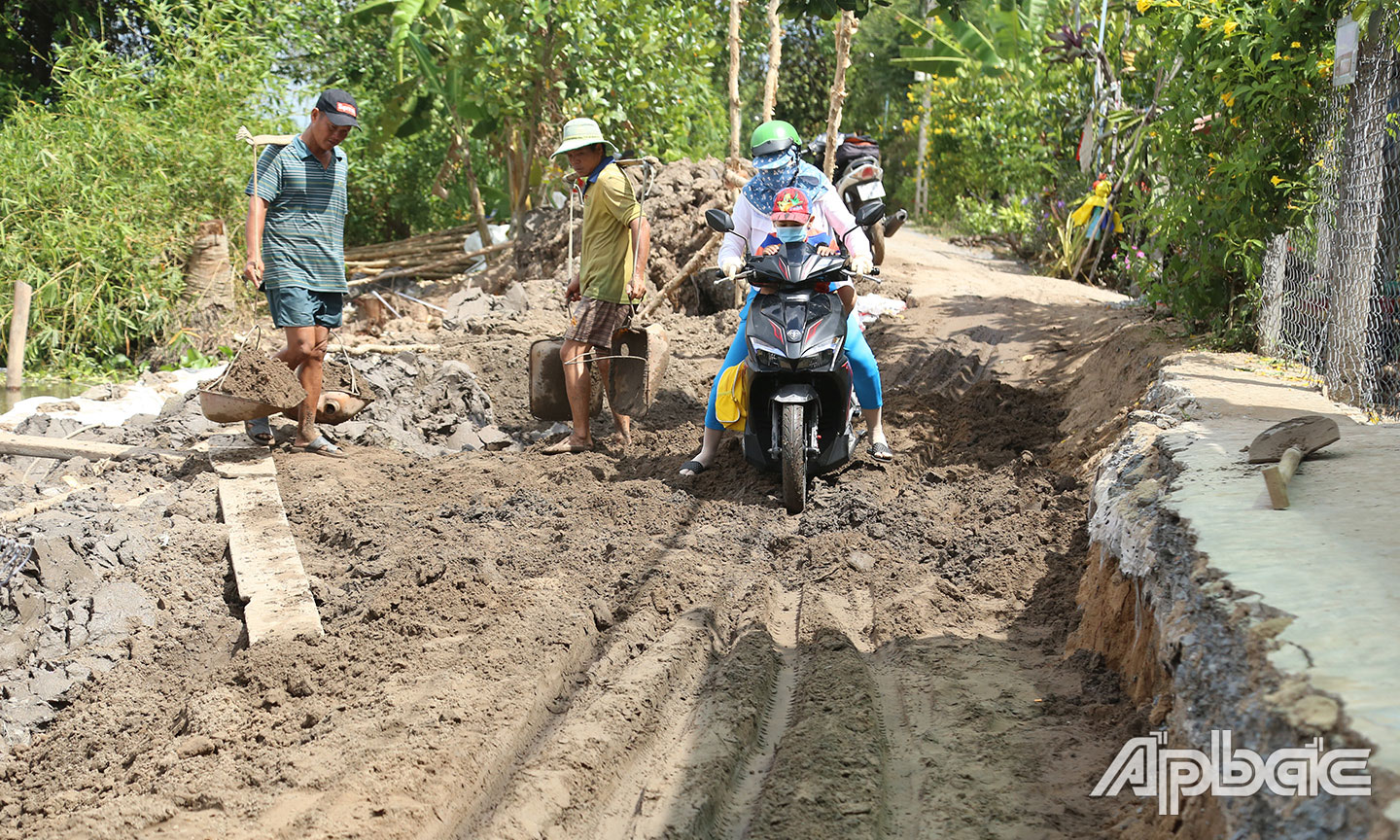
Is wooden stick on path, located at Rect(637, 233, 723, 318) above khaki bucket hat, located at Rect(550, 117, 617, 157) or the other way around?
the other way around

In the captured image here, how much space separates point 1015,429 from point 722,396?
225 cm

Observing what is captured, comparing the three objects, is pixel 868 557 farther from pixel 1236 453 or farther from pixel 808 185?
pixel 808 185

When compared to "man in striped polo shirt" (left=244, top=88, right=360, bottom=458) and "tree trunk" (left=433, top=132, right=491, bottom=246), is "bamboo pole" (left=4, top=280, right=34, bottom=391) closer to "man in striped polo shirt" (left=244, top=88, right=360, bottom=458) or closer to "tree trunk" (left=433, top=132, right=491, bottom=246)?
"man in striped polo shirt" (left=244, top=88, right=360, bottom=458)

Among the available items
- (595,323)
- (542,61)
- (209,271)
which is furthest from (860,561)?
(542,61)

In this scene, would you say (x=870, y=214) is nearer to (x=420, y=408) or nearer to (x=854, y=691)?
(x=854, y=691)

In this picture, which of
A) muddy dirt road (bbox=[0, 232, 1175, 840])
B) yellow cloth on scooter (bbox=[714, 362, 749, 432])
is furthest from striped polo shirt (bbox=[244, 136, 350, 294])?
yellow cloth on scooter (bbox=[714, 362, 749, 432])

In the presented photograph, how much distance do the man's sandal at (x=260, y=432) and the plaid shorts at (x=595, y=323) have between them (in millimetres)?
2059

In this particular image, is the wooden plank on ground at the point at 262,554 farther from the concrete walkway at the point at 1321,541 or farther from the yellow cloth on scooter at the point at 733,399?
the concrete walkway at the point at 1321,541

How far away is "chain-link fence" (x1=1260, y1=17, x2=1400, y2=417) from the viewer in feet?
18.3

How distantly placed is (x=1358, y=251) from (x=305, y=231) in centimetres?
603

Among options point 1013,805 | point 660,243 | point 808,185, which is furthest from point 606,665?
point 660,243

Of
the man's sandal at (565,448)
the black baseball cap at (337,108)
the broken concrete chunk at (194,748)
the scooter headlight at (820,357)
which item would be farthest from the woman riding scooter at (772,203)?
the broken concrete chunk at (194,748)

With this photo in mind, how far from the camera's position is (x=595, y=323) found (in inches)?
279

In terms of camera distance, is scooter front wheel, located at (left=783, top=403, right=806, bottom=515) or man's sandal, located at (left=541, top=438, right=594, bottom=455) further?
man's sandal, located at (left=541, top=438, right=594, bottom=455)
